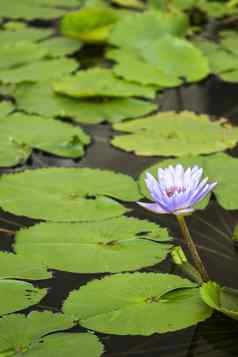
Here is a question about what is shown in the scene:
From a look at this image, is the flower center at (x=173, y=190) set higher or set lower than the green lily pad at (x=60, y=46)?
higher

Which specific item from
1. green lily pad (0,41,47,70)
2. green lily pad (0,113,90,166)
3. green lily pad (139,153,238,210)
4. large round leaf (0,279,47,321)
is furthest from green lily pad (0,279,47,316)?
green lily pad (0,41,47,70)

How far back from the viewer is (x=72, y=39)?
8.67 ft

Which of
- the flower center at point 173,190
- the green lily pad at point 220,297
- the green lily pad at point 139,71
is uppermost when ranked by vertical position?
the flower center at point 173,190

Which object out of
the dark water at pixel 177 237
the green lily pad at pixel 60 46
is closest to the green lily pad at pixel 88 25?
the green lily pad at pixel 60 46

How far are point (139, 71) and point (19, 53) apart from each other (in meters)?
0.40

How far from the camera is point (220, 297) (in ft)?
4.29

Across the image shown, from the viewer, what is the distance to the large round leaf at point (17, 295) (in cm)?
132

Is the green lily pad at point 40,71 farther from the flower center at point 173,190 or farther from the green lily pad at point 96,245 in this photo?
the flower center at point 173,190

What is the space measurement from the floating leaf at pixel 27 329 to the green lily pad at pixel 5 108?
0.89m

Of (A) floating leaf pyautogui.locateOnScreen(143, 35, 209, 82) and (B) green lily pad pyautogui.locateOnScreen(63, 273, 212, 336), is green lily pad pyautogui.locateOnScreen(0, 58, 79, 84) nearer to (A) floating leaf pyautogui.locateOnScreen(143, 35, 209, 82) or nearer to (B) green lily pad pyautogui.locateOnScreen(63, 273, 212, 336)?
(A) floating leaf pyautogui.locateOnScreen(143, 35, 209, 82)

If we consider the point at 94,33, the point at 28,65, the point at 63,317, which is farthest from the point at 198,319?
the point at 94,33

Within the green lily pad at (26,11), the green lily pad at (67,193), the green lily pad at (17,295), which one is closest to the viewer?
the green lily pad at (17,295)

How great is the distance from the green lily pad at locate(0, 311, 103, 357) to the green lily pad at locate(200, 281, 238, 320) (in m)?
0.19

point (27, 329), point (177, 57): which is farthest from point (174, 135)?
point (27, 329)
